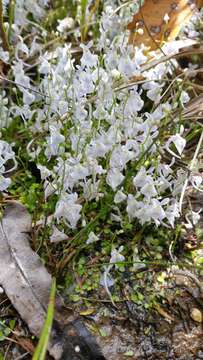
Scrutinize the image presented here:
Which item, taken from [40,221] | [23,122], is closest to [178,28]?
[23,122]

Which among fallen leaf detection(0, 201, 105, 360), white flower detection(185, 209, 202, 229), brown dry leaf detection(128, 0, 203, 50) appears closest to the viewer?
fallen leaf detection(0, 201, 105, 360)

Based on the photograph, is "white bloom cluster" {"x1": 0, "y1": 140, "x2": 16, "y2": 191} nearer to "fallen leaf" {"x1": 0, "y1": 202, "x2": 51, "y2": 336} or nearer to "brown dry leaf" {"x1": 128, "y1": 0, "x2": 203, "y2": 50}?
"fallen leaf" {"x1": 0, "y1": 202, "x2": 51, "y2": 336}

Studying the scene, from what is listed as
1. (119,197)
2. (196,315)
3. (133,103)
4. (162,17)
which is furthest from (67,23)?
(196,315)

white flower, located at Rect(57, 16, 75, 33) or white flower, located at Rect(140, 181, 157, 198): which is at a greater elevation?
white flower, located at Rect(57, 16, 75, 33)

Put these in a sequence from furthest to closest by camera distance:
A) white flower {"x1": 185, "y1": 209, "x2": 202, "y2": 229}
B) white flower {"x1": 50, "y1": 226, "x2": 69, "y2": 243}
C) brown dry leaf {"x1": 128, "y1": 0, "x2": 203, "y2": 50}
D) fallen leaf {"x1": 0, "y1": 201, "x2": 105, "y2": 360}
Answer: brown dry leaf {"x1": 128, "y1": 0, "x2": 203, "y2": 50} → white flower {"x1": 185, "y1": 209, "x2": 202, "y2": 229} → white flower {"x1": 50, "y1": 226, "x2": 69, "y2": 243} → fallen leaf {"x1": 0, "y1": 201, "x2": 105, "y2": 360}

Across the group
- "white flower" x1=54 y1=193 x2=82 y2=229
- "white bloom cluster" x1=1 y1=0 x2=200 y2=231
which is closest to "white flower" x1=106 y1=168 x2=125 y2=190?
"white bloom cluster" x1=1 y1=0 x2=200 y2=231

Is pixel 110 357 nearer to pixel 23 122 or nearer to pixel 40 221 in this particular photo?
pixel 40 221

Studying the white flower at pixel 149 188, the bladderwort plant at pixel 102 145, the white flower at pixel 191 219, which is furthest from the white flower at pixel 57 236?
the white flower at pixel 191 219

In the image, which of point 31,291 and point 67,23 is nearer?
point 31,291

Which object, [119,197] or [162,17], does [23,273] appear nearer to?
[119,197]
